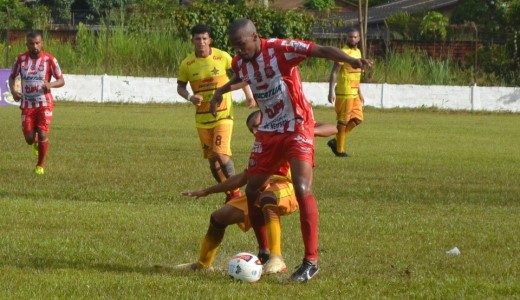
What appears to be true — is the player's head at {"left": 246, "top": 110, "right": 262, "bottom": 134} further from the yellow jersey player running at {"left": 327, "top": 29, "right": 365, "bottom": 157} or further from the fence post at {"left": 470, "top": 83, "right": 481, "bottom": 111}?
the fence post at {"left": 470, "top": 83, "right": 481, "bottom": 111}

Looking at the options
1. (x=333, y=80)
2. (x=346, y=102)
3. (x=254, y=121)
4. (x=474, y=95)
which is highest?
(x=254, y=121)

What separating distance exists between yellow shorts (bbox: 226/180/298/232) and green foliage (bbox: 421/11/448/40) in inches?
1549

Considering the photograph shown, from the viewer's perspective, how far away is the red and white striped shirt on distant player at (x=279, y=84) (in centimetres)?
834

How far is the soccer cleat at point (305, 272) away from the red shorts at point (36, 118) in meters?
9.84

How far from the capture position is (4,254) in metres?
9.04

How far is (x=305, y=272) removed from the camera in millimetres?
7930

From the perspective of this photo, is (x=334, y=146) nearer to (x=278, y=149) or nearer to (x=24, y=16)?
(x=278, y=149)

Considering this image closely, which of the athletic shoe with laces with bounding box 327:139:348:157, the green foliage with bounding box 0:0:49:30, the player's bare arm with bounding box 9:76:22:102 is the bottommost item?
the athletic shoe with laces with bounding box 327:139:348:157

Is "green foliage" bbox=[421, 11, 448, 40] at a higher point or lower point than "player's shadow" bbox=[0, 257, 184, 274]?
higher

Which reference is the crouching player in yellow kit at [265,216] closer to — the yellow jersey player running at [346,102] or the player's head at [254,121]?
the player's head at [254,121]

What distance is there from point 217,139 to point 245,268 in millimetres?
5705

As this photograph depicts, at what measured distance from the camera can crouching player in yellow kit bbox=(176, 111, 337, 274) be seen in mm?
8445

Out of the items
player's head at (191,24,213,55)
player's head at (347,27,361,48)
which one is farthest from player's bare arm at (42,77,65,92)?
player's head at (347,27,361,48)

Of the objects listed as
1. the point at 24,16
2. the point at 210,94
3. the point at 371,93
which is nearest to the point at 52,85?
the point at 210,94
